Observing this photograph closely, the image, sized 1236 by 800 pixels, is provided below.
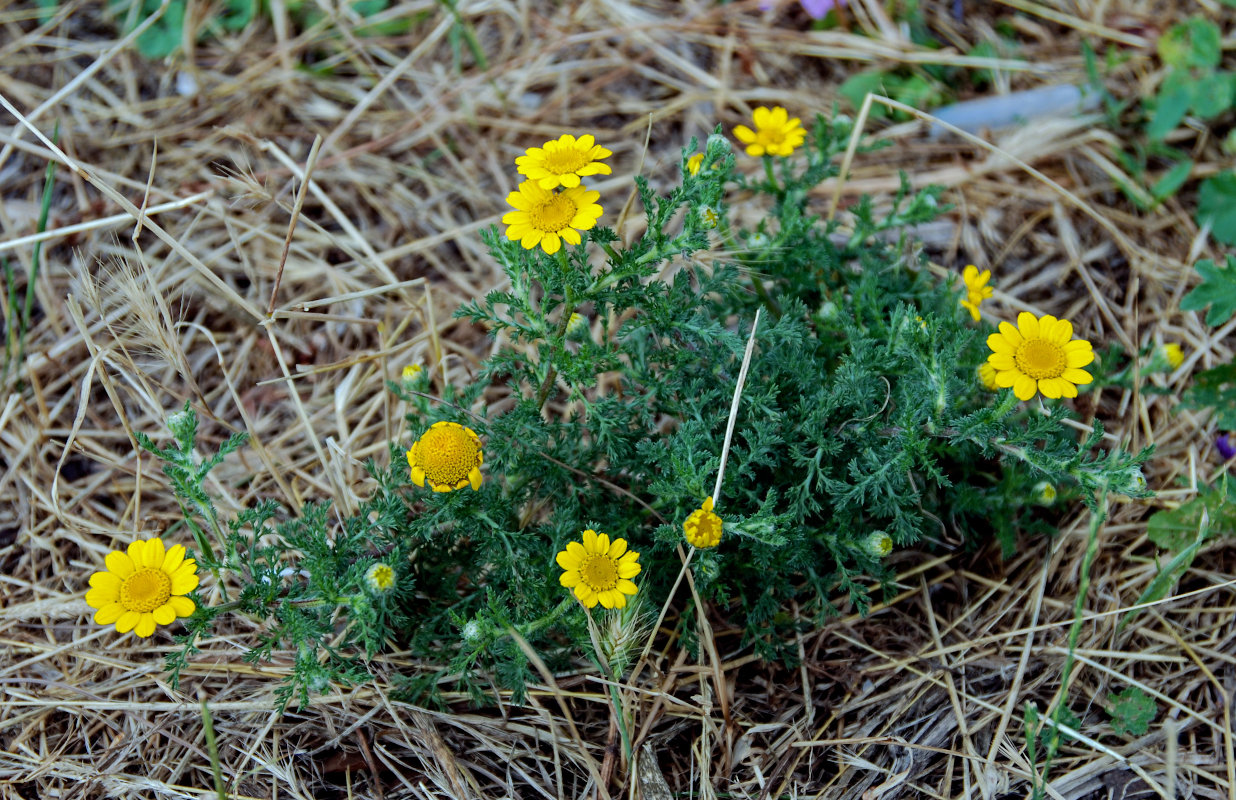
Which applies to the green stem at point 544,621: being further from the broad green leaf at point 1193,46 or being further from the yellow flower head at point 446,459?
the broad green leaf at point 1193,46

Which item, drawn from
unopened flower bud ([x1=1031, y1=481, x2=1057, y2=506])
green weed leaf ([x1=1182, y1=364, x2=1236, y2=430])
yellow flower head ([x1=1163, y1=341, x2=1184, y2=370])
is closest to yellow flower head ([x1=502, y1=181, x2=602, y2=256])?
unopened flower bud ([x1=1031, y1=481, x2=1057, y2=506])

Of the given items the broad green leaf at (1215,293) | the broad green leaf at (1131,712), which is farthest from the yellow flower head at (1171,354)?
the broad green leaf at (1131,712)

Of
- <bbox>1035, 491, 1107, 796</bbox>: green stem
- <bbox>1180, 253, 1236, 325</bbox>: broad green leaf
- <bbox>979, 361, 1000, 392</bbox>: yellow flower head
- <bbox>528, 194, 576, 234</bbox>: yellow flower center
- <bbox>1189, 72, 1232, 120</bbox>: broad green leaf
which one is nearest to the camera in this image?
<bbox>1035, 491, 1107, 796</bbox>: green stem

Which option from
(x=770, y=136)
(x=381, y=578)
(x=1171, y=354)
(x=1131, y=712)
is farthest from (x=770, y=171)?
(x=1131, y=712)

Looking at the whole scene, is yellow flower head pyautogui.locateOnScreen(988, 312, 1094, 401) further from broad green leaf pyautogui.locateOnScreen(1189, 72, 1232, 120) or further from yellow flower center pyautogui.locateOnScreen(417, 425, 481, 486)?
broad green leaf pyautogui.locateOnScreen(1189, 72, 1232, 120)

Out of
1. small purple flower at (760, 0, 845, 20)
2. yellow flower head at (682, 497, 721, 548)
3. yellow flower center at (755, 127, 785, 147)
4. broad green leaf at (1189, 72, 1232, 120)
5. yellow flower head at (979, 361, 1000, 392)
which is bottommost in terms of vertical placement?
yellow flower head at (682, 497, 721, 548)

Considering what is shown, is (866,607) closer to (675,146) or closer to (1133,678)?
(1133,678)

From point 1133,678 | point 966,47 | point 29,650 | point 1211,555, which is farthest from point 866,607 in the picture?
point 966,47
